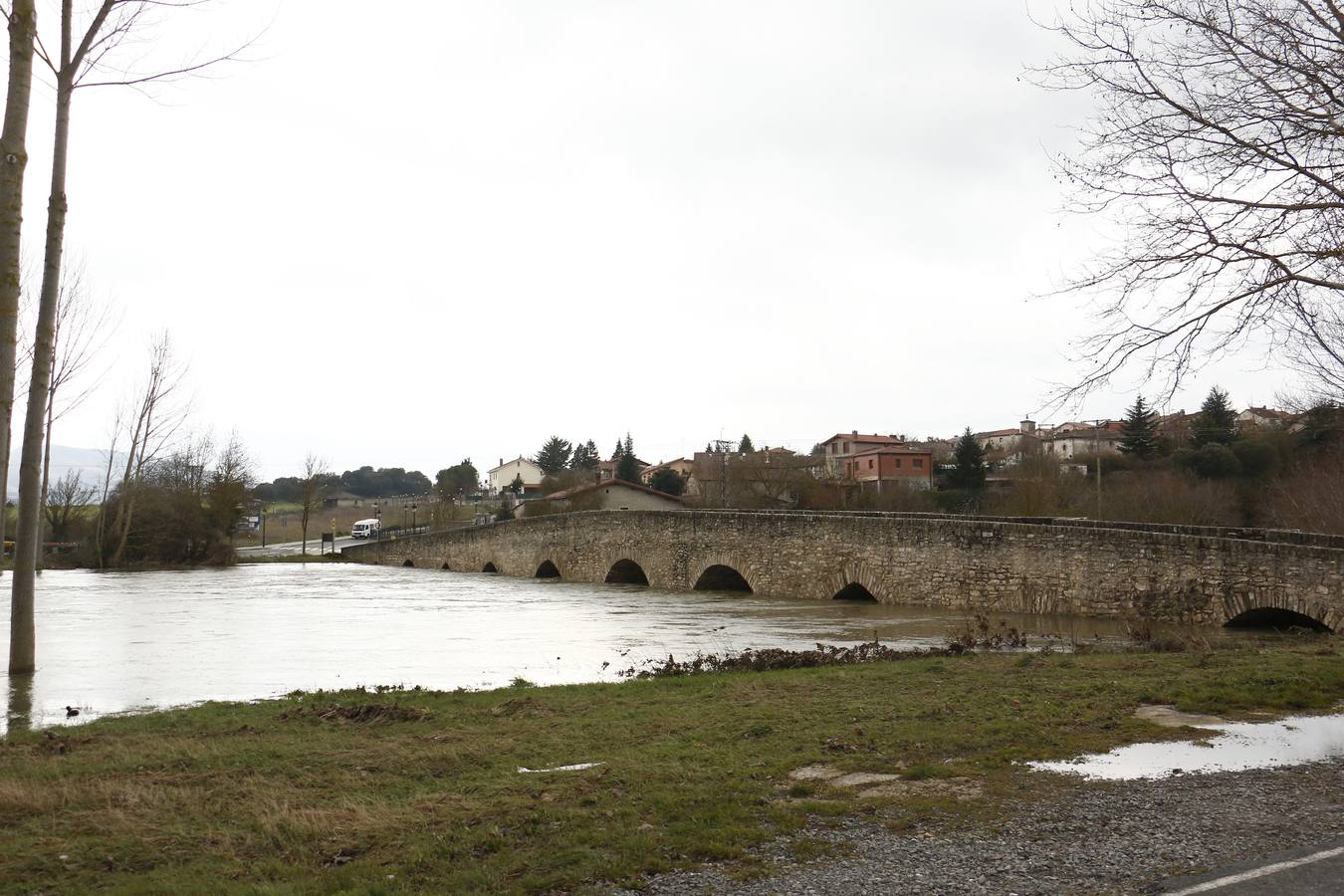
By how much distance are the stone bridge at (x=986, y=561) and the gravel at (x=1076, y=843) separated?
12.0 m

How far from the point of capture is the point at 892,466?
7150 centimetres

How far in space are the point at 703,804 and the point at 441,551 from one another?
47.0 meters

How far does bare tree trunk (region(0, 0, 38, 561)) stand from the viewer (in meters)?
9.04

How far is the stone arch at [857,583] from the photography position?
23.3 metres

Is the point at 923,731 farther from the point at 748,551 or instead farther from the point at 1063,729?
the point at 748,551

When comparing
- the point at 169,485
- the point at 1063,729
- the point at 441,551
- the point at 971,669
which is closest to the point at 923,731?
the point at 1063,729

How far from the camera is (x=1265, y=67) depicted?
858 cm

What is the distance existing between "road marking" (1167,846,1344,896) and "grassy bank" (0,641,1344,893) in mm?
1072

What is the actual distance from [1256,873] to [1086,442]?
6971 centimetres

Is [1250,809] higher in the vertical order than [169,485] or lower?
lower

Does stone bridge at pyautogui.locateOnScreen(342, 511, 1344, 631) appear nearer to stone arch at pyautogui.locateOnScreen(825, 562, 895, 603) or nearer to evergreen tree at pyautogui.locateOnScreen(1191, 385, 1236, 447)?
stone arch at pyautogui.locateOnScreen(825, 562, 895, 603)

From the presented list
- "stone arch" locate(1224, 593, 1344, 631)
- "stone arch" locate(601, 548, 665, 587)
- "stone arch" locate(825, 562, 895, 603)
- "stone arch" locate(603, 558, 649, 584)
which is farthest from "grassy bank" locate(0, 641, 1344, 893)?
"stone arch" locate(603, 558, 649, 584)

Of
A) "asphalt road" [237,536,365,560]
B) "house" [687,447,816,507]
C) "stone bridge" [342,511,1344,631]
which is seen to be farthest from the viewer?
"house" [687,447,816,507]

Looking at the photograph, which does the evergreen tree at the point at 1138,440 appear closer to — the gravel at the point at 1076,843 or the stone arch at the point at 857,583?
the stone arch at the point at 857,583
